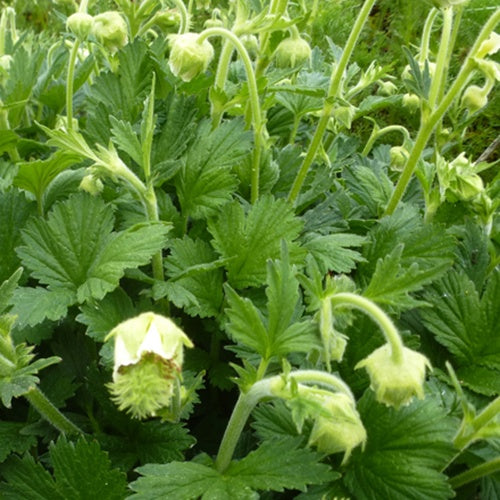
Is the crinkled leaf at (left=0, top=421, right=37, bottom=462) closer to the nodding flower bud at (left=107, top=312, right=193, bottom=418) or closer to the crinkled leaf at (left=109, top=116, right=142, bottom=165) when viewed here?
the nodding flower bud at (left=107, top=312, right=193, bottom=418)

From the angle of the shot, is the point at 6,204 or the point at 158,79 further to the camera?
the point at 158,79

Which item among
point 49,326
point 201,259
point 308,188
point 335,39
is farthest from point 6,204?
point 335,39

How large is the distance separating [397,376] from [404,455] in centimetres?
19

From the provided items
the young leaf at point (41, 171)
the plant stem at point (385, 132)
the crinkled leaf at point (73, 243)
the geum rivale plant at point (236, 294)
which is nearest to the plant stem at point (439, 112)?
the geum rivale plant at point (236, 294)

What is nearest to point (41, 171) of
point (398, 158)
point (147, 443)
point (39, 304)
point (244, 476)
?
point (39, 304)

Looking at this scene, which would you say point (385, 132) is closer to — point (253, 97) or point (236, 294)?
point (253, 97)

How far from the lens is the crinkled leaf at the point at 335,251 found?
3.80ft

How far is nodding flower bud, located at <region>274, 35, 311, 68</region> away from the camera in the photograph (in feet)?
4.37

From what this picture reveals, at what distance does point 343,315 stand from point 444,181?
47cm

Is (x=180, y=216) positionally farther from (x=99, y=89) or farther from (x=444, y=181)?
(x=444, y=181)

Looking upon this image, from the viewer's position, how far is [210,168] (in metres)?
1.23

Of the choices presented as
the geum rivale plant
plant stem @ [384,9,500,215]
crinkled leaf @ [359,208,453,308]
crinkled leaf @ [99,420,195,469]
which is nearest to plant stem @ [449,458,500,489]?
the geum rivale plant

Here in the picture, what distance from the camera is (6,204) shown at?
1.20 m

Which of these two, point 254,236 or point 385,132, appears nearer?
point 254,236
